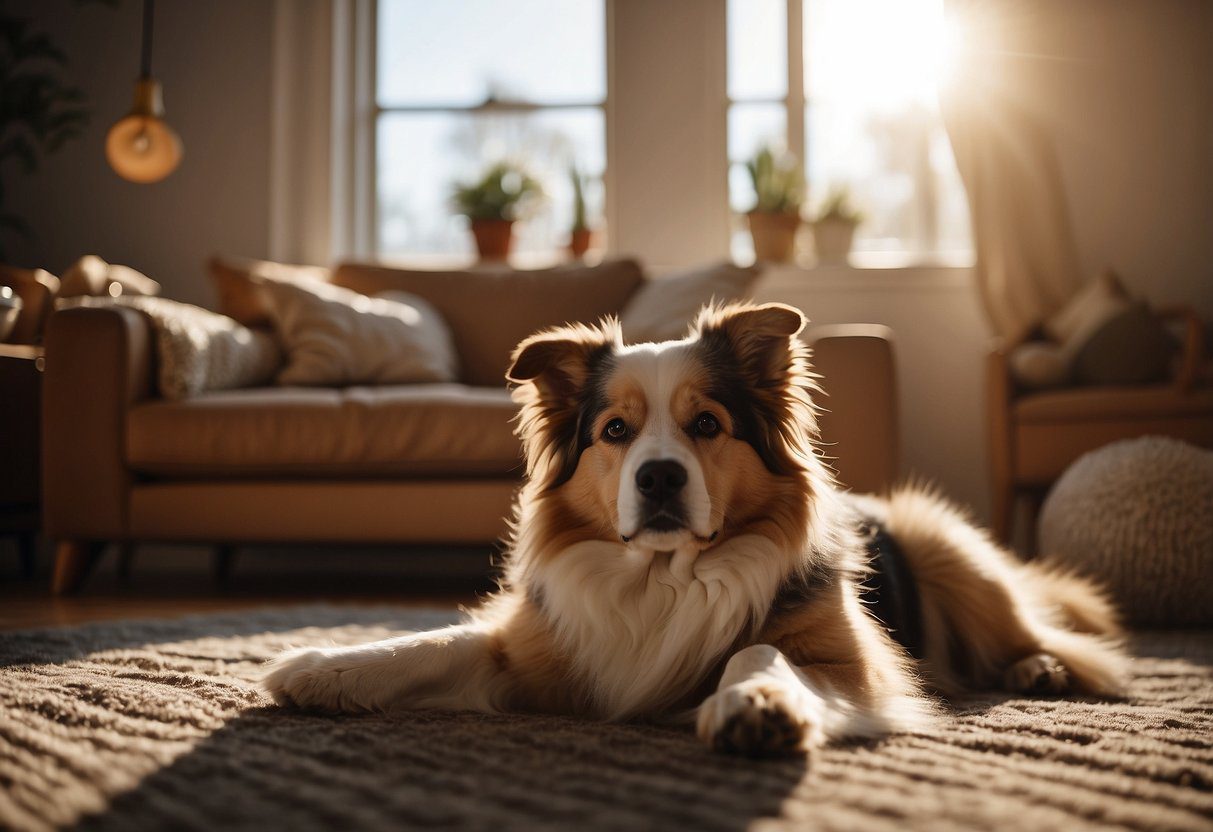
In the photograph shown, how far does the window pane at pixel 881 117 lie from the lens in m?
5.37

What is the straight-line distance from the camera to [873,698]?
1.53m

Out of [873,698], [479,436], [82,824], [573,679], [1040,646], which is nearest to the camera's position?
[82,824]

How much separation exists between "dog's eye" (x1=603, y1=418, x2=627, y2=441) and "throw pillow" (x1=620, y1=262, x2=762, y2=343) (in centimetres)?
199

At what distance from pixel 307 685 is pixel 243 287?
293cm

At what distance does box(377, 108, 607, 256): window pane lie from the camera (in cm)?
559

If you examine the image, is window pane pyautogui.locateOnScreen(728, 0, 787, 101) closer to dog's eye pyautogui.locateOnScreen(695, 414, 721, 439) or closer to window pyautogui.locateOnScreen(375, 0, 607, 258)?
window pyautogui.locateOnScreen(375, 0, 607, 258)

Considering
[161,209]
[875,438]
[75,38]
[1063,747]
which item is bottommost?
[1063,747]

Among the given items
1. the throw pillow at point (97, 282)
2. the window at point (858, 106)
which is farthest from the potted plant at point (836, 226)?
the throw pillow at point (97, 282)

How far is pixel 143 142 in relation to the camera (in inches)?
176

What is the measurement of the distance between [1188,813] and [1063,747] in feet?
0.91

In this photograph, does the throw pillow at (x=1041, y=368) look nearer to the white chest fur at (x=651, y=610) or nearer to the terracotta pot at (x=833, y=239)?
the terracotta pot at (x=833, y=239)

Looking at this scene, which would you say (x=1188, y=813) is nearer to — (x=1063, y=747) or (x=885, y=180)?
(x=1063, y=747)

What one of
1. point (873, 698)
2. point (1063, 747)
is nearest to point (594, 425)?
point (873, 698)

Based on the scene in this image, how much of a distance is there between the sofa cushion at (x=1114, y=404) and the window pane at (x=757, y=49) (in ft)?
7.61
